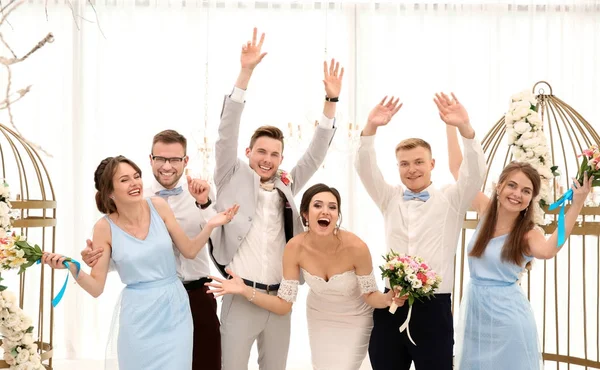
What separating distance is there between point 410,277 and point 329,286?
588mm

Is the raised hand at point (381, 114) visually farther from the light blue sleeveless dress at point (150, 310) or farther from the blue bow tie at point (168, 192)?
the light blue sleeveless dress at point (150, 310)

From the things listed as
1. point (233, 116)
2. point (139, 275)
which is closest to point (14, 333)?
point (139, 275)

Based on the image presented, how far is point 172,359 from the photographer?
3.65 m

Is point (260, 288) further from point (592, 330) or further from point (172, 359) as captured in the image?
point (592, 330)

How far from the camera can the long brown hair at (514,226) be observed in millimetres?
3977

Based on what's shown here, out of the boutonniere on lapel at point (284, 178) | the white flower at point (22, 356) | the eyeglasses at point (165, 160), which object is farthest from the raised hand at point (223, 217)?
the white flower at point (22, 356)

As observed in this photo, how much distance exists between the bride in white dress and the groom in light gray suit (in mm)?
132

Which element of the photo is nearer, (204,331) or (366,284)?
(366,284)

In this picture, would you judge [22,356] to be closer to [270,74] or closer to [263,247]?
[263,247]

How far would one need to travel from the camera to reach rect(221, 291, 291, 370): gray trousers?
3.86 m

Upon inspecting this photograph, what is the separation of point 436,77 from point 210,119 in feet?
9.47

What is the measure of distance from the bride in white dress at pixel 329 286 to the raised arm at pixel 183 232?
26cm

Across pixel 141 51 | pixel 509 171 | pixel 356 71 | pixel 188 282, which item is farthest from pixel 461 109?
pixel 141 51

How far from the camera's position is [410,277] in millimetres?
3473
